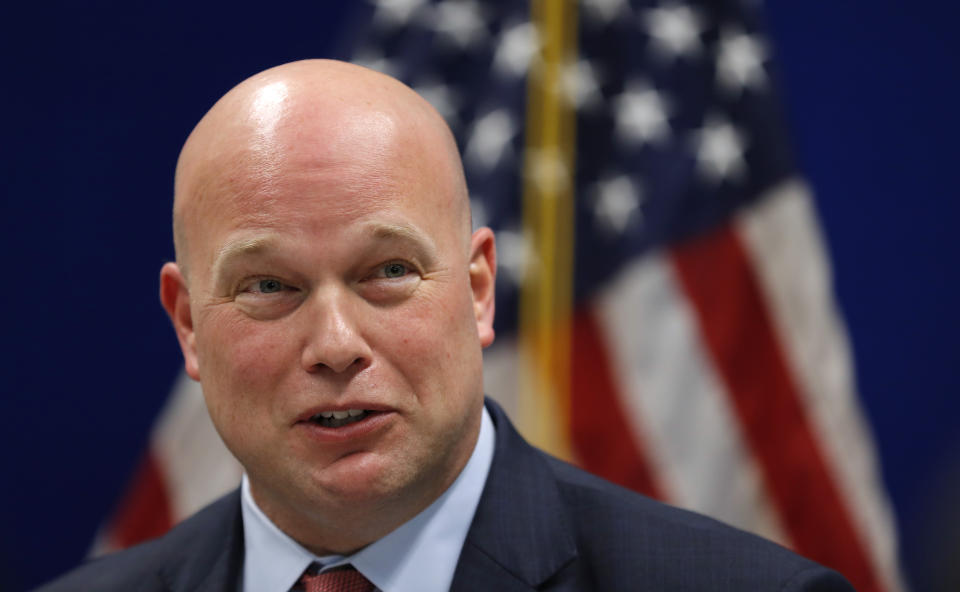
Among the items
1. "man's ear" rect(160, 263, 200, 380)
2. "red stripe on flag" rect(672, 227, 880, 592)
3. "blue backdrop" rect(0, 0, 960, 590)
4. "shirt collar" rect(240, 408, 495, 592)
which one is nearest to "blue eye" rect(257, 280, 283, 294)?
"man's ear" rect(160, 263, 200, 380)

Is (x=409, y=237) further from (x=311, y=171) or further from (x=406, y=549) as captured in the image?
(x=406, y=549)

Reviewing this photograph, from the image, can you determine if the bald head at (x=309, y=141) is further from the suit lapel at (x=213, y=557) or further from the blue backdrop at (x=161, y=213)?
the blue backdrop at (x=161, y=213)

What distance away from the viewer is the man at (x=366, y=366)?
1.26m

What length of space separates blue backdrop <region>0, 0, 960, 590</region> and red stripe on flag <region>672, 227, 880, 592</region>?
502 millimetres

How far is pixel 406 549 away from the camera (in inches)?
55.2

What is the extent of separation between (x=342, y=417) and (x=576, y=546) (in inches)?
15.4

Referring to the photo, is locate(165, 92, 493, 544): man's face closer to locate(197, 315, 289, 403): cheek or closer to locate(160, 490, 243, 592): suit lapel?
locate(197, 315, 289, 403): cheek

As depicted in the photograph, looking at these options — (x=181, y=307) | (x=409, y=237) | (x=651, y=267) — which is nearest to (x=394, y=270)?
(x=409, y=237)

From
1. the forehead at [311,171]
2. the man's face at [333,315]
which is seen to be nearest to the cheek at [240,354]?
the man's face at [333,315]

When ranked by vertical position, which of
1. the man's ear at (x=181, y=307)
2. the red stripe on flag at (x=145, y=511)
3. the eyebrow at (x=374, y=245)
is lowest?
the red stripe on flag at (x=145, y=511)

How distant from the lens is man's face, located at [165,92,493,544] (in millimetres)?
1251

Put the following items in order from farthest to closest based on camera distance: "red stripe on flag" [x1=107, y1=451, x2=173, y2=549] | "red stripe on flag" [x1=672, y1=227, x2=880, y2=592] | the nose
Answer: "red stripe on flag" [x1=107, y1=451, x2=173, y2=549] → "red stripe on flag" [x1=672, y1=227, x2=880, y2=592] → the nose

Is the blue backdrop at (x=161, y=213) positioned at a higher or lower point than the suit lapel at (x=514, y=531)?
lower

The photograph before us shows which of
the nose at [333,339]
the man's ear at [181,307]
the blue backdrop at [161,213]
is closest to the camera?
the nose at [333,339]
